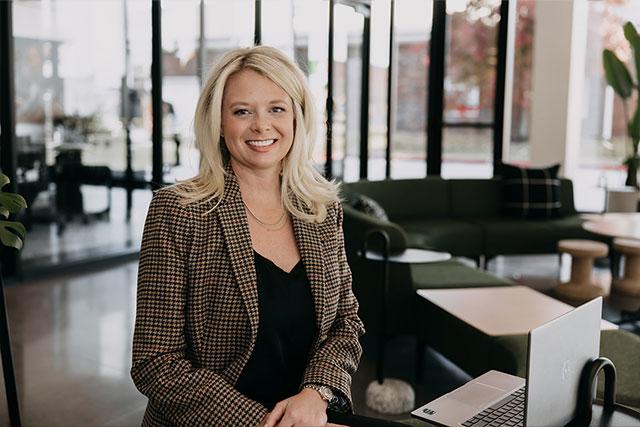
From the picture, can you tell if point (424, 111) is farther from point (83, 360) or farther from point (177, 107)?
point (83, 360)

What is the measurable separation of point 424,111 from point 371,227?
15.4 ft

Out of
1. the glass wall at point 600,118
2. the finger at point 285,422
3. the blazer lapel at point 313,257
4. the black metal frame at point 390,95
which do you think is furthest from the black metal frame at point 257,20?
the finger at point 285,422

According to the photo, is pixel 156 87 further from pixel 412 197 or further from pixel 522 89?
pixel 522 89

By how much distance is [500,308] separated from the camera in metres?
3.38

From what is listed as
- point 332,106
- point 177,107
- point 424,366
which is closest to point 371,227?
point 424,366

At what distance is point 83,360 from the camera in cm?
418

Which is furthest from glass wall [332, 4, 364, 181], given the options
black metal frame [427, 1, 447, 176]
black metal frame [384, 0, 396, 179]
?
black metal frame [427, 1, 447, 176]

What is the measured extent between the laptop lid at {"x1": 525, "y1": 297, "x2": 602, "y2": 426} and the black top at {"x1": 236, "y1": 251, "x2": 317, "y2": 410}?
668 millimetres

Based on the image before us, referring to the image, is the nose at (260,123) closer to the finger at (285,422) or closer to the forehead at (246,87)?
the forehead at (246,87)

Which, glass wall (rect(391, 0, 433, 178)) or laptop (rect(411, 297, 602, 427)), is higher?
glass wall (rect(391, 0, 433, 178))

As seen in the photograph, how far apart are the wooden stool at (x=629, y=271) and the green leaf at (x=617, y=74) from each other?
7.53 feet

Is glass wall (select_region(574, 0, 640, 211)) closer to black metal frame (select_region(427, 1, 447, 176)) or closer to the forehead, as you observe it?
black metal frame (select_region(427, 1, 447, 176))

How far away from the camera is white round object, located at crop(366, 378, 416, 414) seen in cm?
345

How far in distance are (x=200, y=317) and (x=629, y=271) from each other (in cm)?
462
